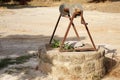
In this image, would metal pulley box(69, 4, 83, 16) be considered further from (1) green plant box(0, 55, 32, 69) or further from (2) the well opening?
(1) green plant box(0, 55, 32, 69)

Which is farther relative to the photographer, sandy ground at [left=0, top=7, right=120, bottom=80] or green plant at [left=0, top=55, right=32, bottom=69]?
sandy ground at [left=0, top=7, right=120, bottom=80]

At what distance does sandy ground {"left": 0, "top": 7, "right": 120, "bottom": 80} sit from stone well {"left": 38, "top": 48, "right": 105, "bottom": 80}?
Result: 61 cm

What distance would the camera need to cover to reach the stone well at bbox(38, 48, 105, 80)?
828 centimetres

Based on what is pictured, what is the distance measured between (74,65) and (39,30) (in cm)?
824

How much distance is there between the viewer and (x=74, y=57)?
27.1 ft

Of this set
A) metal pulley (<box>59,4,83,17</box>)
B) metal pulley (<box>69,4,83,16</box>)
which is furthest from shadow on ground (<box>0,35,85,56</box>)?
metal pulley (<box>69,4,83,16</box>)

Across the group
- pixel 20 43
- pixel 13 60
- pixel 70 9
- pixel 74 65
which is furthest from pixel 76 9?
pixel 20 43

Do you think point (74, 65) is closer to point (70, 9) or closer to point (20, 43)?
point (70, 9)

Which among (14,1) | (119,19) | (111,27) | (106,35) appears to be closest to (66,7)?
(106,35)

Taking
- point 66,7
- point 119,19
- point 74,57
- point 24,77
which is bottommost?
point 119,19

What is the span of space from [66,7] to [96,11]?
48.5 ft

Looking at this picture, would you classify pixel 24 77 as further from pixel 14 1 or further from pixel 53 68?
pixel 14 1

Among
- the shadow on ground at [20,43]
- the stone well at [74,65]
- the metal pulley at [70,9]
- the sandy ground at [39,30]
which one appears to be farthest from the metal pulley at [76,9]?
the shadow on ground at [20,43]

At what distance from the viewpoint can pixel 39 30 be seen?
1634 cm
